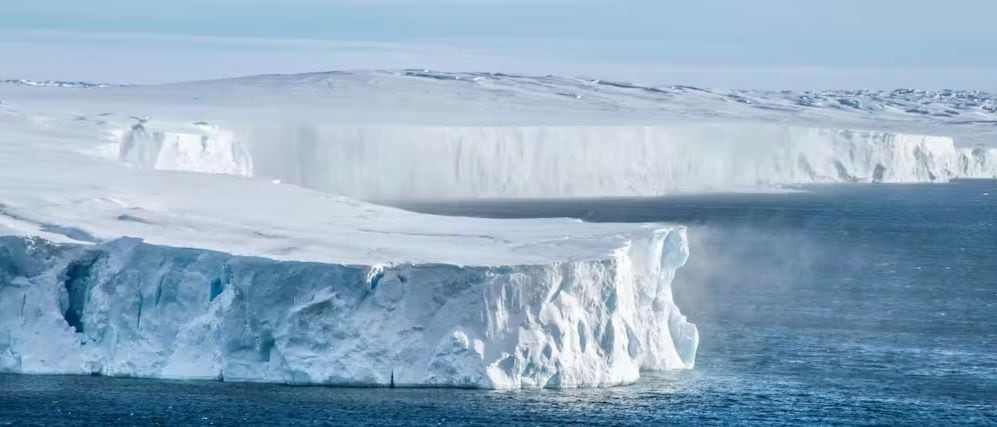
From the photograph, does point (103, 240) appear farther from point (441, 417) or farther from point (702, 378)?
point (702, 378)

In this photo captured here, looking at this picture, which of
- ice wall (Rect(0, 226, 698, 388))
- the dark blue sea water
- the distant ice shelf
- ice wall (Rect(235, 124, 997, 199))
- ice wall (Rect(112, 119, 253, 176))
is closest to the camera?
the dark blue sea water

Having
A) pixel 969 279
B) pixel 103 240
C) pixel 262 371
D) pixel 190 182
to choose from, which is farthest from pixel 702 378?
pixel 969 279

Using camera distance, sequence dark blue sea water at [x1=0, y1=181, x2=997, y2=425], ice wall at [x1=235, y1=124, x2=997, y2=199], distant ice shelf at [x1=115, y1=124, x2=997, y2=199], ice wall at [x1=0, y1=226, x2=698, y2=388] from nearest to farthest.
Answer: dark blue sea water at [x1=0, y1=181, x2=997, y2=425] → ice wall at [x1=0, y1=226, x2=698, y2=388] → distant ice shelf at [x1=115, y1=124, x2=997, y2=199] → ice wall at [x1=235, y1=124, x2=997, y2=199]

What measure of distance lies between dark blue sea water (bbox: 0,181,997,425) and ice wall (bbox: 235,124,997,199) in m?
13.9

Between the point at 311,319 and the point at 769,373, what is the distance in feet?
22.0

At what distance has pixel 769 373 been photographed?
916 inches

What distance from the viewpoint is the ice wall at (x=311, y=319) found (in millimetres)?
21047

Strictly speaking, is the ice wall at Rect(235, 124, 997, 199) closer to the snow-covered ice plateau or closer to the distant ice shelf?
the distant ice shelf

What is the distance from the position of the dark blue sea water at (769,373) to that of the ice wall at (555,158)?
45.5 ft

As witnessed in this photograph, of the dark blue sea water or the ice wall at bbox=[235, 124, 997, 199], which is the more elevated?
the ice wall at bbox=[235, 124, 997, 199]

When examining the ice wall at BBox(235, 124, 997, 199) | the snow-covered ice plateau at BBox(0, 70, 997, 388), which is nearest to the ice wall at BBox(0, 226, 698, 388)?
the snow-covered ice plateau at BBox(0, 70, 997, 388)

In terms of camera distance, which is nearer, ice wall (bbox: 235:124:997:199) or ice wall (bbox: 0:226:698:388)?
ice wall (bbox: 0:226:698:388)

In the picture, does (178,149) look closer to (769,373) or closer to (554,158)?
(769,373)

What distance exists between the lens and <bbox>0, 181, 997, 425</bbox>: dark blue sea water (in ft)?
65.2
